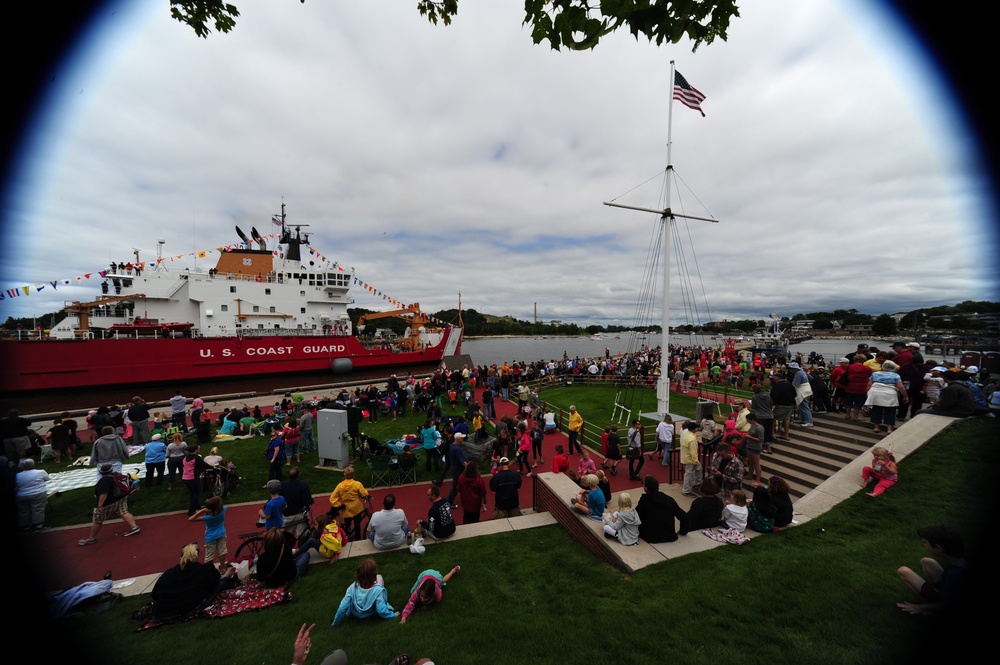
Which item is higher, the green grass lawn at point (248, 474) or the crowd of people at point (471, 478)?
the crowd of people at point (471, 478)

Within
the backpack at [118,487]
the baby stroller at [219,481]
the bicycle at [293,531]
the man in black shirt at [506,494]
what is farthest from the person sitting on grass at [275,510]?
the man in black shirt at [506,494]

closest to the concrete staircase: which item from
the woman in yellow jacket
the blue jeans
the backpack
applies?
the blue jeans

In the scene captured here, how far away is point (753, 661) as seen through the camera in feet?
11.3

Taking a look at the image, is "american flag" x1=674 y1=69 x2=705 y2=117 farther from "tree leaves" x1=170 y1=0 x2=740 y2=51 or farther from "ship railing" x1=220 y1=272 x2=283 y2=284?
"ship railing" x1=220 y1=272 x2=283 y2=284

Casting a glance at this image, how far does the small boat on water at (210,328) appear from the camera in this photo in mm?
20203

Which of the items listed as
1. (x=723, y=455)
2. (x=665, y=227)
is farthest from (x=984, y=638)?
(x=665, y=227)

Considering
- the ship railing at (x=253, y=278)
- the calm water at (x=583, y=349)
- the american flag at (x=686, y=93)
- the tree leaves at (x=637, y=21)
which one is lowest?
the calm water at (x=583, y=349)

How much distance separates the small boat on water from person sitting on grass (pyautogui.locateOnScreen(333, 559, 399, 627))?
A: 23.1 m

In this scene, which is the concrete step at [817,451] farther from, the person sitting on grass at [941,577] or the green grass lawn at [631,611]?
the person sitting on grass at [941,577]

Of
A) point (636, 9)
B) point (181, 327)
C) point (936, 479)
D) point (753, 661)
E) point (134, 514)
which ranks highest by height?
point (636, 9)

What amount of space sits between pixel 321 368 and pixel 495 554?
25.3 metres

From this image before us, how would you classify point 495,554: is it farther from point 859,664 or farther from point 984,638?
point 984,638

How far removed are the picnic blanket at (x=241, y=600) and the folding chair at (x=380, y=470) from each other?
3.95m

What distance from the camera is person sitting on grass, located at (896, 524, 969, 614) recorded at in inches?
135
